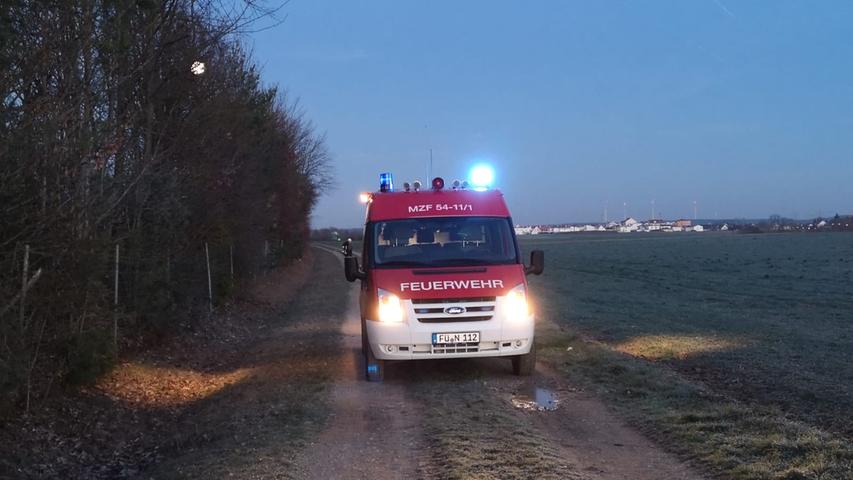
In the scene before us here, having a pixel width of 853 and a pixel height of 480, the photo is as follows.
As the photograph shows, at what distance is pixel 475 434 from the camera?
320 inches

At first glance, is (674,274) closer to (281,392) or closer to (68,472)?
(281,392)

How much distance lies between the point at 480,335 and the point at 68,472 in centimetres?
526

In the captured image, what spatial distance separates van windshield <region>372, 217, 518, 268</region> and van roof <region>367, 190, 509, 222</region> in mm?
87

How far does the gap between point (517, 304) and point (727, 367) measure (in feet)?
14.2

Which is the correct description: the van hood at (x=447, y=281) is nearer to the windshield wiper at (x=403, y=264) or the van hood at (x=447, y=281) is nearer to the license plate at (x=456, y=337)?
the windshield wiper at (x=403, y=264)

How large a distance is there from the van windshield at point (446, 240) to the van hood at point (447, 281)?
43 centimetres

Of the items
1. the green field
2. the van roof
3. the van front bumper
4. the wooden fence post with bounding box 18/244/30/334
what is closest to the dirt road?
the van front bumper

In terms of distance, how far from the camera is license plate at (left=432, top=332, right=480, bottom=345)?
10875 millimetres

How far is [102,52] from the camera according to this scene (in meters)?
10.6

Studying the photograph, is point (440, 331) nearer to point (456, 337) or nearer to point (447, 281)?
point (456, 337)

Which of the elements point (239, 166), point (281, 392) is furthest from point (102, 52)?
point (239, 166)

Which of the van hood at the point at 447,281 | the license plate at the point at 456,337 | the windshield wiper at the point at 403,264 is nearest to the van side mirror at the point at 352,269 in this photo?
the windshield wiper at the point at 403,264

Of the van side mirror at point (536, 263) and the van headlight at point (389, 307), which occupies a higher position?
the van side mirror at point (536, 263)

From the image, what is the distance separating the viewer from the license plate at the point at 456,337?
1088 centimetres
